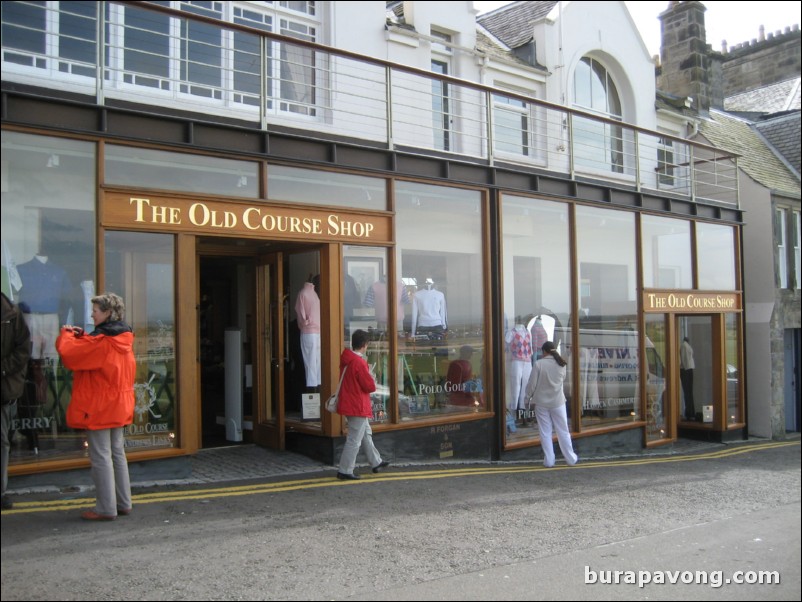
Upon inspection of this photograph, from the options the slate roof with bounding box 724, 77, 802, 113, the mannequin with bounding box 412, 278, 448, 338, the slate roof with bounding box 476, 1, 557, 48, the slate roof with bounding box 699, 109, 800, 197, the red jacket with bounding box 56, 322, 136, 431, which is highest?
the slate roof with bounding box 724, 77, 802, 113

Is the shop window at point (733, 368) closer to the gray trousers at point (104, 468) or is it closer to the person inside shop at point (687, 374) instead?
the person inside shop at point (687, 374)

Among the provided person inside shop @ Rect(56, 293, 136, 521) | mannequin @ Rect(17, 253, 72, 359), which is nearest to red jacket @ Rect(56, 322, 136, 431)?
person inside shop @ Rect(56, 293, 136, 521)

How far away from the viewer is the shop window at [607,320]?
11758mm

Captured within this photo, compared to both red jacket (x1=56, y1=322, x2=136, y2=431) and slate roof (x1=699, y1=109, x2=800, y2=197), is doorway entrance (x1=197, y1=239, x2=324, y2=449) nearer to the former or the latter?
red jacket (x1=56, y1=322, x2=136, y2=431)

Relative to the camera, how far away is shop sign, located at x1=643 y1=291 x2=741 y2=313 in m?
13.0

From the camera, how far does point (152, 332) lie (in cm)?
733

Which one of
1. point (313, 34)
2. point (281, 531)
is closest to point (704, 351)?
point (313, 34)

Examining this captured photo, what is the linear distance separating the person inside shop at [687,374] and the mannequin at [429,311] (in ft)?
23.2

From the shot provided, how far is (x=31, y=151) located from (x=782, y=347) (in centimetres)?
1590

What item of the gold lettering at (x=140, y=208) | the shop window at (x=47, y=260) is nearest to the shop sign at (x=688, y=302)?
the gold lettering at (x=140, y=208)

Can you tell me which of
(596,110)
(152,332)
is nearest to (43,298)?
(152,332)

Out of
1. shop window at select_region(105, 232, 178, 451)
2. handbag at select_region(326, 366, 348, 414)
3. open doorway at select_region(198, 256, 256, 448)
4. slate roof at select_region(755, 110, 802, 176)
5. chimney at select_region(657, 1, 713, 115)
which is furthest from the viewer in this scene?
chimney at select_region(657, 1, 713, 115)

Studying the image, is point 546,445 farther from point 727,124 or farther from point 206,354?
point 727,124

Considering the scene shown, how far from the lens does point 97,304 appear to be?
5.74 meters
